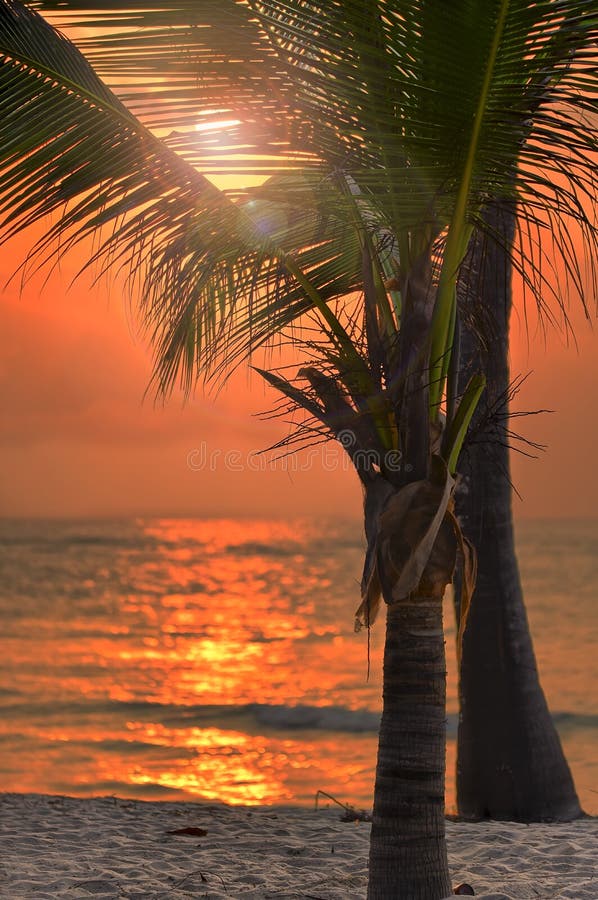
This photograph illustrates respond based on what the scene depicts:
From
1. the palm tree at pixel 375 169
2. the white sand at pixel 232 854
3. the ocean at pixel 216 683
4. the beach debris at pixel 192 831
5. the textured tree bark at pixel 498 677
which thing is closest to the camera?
the palm tree at pixel 375 169

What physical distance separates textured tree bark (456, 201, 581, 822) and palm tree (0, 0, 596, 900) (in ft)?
6.33

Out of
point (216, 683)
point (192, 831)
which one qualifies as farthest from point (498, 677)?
point (216, 683)

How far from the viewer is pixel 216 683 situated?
16.0m

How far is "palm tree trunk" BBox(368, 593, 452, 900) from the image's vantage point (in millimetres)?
4070

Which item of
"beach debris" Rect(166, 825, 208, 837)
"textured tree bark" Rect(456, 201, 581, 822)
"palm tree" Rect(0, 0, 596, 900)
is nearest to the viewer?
"palm tree" Rect(0, 0, 596, 900)

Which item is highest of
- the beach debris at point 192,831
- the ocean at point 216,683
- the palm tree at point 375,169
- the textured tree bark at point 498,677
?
the palm tree at point 375,169

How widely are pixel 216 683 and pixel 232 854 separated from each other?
1082cm

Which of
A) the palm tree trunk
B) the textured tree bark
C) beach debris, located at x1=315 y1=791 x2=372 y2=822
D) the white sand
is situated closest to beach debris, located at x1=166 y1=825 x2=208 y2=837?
the white sand

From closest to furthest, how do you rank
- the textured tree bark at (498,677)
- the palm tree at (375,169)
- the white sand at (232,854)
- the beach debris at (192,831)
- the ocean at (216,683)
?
the palm tree at (375,169) < the white sand at (232,854) < the beach debris at (192,831) < the textured tree bark at (498,677) < the ocean at (216,683)

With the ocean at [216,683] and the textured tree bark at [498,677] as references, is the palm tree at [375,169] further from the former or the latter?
the textured tree bark at [498,677]

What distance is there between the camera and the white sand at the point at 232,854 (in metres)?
4.62

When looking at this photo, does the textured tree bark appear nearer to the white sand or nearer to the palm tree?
the white sand

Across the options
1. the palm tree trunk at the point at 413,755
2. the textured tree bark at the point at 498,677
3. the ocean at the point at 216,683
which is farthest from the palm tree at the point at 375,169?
the textured tree bark at the point at 498,677

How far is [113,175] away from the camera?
441 centimetres
